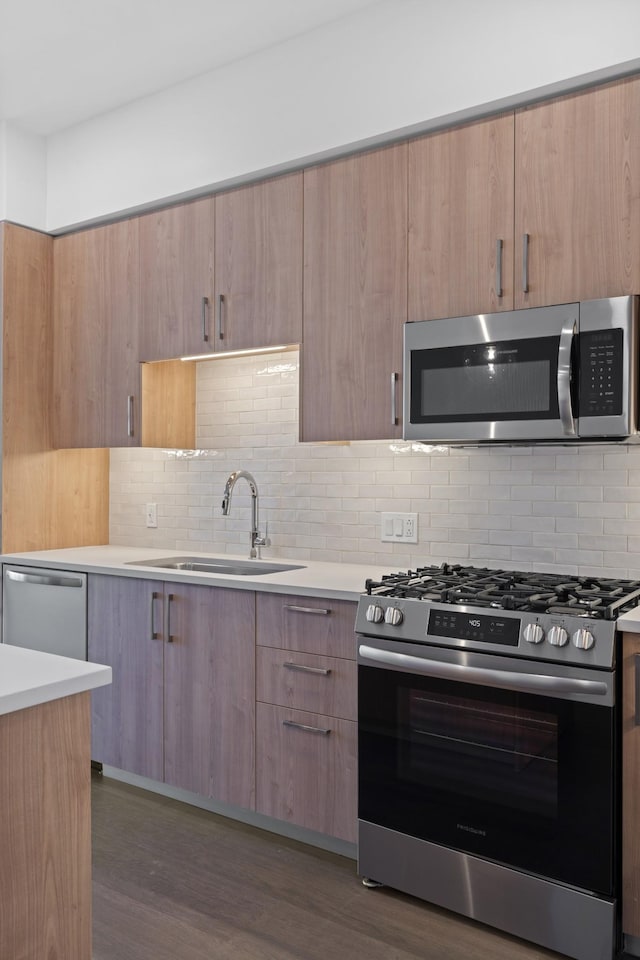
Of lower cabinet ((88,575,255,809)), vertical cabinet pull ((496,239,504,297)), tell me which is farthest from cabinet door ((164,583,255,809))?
vertical cabinet pull ((496,239,504,297))

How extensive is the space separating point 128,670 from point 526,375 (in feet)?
6.36

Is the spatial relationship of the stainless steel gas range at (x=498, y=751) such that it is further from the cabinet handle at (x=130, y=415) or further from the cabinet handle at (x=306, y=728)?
the cabinet handle at (x=130, y=415)

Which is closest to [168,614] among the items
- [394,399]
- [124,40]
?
[394,399]

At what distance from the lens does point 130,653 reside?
3162 mm

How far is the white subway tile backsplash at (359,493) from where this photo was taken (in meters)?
2.76

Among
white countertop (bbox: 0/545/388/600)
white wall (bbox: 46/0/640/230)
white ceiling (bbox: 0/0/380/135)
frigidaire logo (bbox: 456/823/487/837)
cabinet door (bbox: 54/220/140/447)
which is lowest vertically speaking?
frigidaire logo (bbox: 456/823/487/837)

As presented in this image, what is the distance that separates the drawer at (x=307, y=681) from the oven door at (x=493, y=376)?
839 millimetres

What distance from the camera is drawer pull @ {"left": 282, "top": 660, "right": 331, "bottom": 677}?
8.59 ft

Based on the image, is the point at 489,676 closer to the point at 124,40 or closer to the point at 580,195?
the point at 580,195

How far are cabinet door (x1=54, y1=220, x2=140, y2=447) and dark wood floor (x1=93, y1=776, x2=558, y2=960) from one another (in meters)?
1.73

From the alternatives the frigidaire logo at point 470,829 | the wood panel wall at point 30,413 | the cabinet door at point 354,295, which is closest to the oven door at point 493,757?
the frigidaire logo at point 470,829

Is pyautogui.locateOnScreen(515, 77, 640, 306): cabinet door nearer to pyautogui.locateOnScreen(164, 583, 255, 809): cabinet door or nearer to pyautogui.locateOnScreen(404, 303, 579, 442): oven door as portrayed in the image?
pyautogui.locateOnScreen(404, 303, 579, 442): oven door

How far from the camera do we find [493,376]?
256 centimetres

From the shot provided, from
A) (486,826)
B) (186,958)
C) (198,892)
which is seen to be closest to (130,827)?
(198,892)
